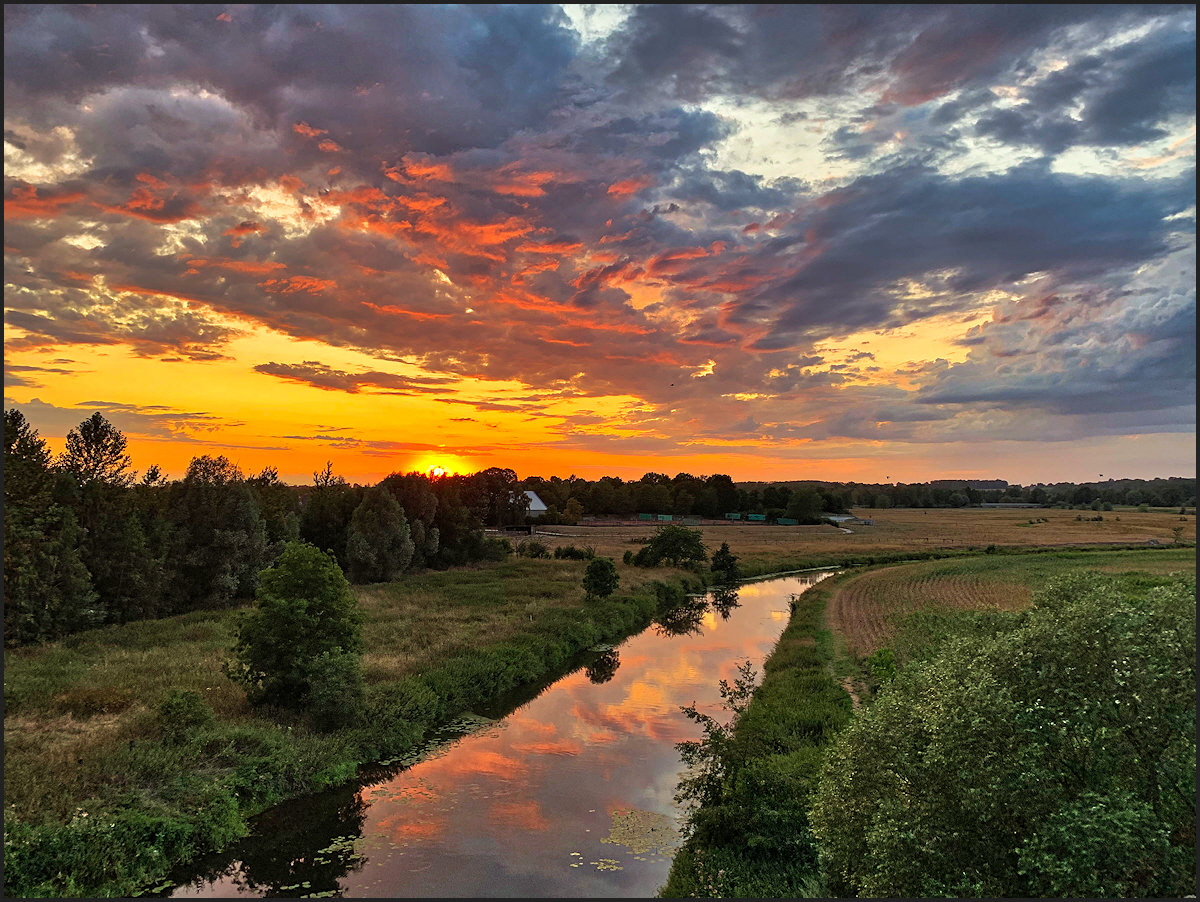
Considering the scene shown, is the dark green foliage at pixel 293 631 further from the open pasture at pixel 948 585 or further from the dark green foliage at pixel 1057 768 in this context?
the open pasture at pixel 948 585

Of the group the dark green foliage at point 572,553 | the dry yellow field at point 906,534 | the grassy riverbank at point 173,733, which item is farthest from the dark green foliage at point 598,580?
the dry yellow field at point 906,534

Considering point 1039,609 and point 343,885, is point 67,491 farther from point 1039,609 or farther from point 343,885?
point 1039,609

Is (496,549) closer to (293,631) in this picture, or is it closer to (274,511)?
(274,511)

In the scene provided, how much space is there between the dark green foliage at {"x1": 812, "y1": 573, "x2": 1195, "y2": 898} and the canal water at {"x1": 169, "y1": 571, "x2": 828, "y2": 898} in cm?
798

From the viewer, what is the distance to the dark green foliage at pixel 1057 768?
774 cm

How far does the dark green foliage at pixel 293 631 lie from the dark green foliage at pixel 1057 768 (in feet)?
61.9

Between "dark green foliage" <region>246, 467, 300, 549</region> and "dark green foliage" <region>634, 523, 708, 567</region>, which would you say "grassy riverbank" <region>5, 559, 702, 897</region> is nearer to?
"dark green foliage" <region>246, 467, 300, 549</region>

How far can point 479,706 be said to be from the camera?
28406 millimetres

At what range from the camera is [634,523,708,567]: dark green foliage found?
70938mm

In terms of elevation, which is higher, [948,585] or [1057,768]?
[1057,768]

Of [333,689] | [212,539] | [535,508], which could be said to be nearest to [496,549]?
[212,539]

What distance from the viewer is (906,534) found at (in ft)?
376

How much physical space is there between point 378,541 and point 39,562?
26.1 metres

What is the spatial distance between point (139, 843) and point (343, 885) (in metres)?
4.64
